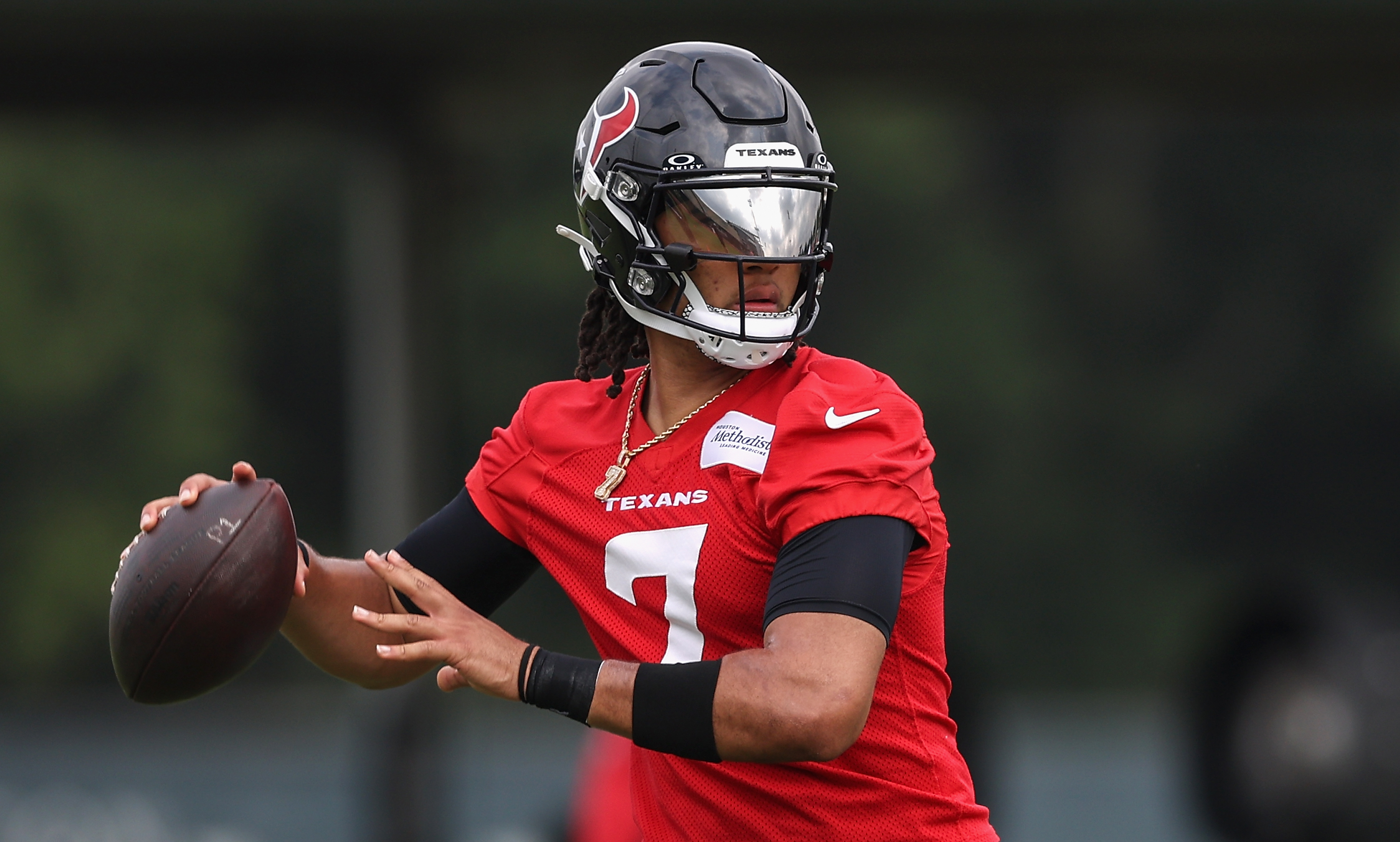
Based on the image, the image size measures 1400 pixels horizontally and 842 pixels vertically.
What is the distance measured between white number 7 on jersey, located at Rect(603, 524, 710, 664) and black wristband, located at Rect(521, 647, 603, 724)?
0.25m

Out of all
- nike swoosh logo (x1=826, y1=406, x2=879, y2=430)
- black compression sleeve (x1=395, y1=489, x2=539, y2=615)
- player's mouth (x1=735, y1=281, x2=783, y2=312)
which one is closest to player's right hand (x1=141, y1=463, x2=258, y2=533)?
black compression sleeve (x1=395, y1=489, x2=539, y2=615)

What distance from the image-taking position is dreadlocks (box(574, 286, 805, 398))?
3207 millimetres

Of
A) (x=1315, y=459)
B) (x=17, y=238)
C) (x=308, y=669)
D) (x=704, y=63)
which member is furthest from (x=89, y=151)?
(x=704, y=63)

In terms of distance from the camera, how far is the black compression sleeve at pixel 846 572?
2.45m

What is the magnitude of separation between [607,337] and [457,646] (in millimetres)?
890

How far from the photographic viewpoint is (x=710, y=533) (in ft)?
8.93

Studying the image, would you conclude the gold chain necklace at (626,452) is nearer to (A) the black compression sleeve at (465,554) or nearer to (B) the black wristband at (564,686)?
(A) the black compression sleeve at (465,554)

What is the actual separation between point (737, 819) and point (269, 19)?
4.90 metres

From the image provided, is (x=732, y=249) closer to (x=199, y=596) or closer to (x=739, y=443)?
(x=739, y=443)

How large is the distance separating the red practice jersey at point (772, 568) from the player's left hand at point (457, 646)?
0.27 metres

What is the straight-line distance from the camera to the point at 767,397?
2830mm

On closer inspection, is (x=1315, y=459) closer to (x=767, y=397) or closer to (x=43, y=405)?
(x=43, y=405)

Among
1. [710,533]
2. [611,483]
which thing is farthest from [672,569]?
[611,483]

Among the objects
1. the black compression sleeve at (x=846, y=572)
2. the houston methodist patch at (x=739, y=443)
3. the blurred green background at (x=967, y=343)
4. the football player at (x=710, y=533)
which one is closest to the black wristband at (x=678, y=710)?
the football player at (x=710, y=533)
